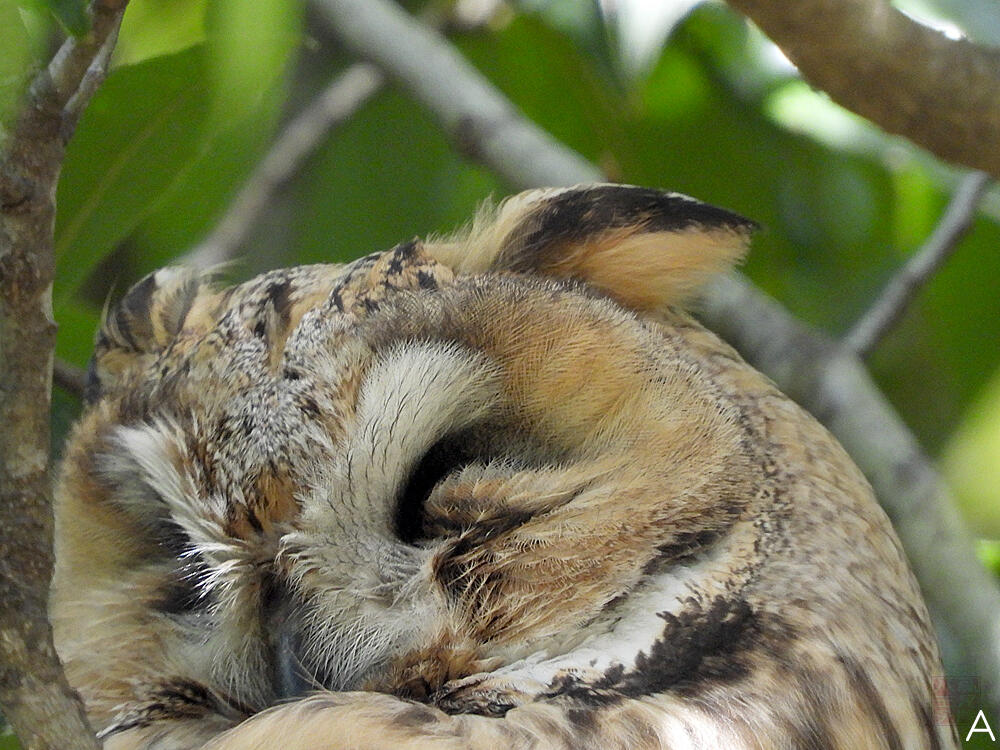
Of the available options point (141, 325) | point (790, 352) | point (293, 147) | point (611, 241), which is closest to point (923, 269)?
point (790, 352)

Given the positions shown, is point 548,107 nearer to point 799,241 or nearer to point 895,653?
point 799,241

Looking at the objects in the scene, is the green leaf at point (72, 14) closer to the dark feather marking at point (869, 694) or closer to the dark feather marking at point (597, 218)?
the dark feather marking at point (597, 218)

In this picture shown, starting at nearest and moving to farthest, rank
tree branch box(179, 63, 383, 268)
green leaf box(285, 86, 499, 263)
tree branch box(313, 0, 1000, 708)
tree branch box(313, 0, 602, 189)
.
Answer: tree branch box(313, 0, 1000, 708)
tree branch box(313, 0, 602, 189)
green leaf box(285, 86, 499, 263)
tree branch box(179, 63, 383, 268)

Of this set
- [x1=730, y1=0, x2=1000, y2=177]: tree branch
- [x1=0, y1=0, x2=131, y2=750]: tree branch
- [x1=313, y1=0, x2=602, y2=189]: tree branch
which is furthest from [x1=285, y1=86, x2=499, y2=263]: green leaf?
[x1=0, y1=0, x2=131, y2=750]: tree branch

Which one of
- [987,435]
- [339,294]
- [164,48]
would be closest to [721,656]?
[339,294]

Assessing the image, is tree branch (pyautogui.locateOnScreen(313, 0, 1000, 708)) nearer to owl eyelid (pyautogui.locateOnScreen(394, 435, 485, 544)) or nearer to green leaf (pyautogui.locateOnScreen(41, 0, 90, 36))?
owl eyelid (pyautogui.locateOnScreen(394, 435, 485, 544))

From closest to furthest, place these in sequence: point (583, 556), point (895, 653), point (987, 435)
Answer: point (583, 556) → point (895, 653) → point (987, 435)

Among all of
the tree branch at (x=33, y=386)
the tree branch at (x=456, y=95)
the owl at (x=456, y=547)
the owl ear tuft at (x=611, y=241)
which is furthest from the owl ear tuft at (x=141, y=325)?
the tree branch at (x=456, y=95)
